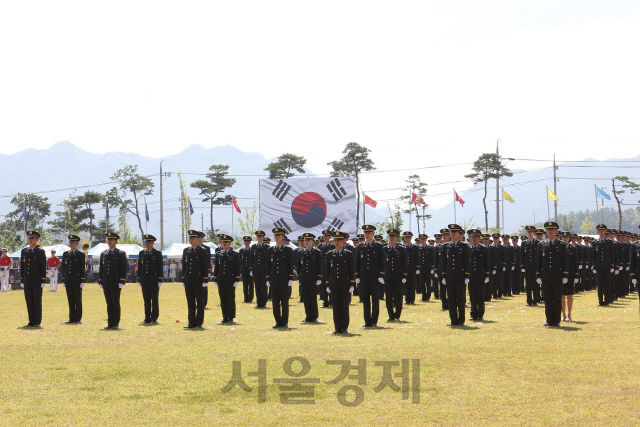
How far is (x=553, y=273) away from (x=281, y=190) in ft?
69.1

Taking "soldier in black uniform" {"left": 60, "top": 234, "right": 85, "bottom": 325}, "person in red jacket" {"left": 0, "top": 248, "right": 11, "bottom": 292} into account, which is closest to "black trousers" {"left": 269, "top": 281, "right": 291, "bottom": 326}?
"soldier in black uniform" {"left": 60, "top": 234, "right": 85, "bottom": 325}

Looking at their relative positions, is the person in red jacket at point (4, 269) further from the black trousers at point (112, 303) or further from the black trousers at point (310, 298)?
the black trousers at point (310, 298)

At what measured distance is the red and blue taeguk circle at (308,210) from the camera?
112ft

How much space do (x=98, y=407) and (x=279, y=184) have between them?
2770 centimetres

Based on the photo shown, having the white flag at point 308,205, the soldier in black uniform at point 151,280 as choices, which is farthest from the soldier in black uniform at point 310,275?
the white flag at point 308,205

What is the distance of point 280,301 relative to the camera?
51.8ft

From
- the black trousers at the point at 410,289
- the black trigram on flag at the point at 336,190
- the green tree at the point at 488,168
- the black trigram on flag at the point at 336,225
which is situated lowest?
the black trousers at the point at 410,289

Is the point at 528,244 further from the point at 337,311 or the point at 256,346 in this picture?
the point at 256,346

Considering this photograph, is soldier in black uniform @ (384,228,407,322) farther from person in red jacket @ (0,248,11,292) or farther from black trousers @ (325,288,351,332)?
person in red jacket @ (0,248,11,292)

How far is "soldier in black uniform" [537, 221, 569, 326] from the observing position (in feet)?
49.0

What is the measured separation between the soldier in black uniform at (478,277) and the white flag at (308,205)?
17.1 m

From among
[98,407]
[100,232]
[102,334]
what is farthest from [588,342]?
[100,232]

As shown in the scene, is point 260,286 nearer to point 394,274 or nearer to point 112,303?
point 394,274

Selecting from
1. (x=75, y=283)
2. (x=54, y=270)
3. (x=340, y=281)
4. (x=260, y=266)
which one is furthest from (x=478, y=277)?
(x=54, y=270)
